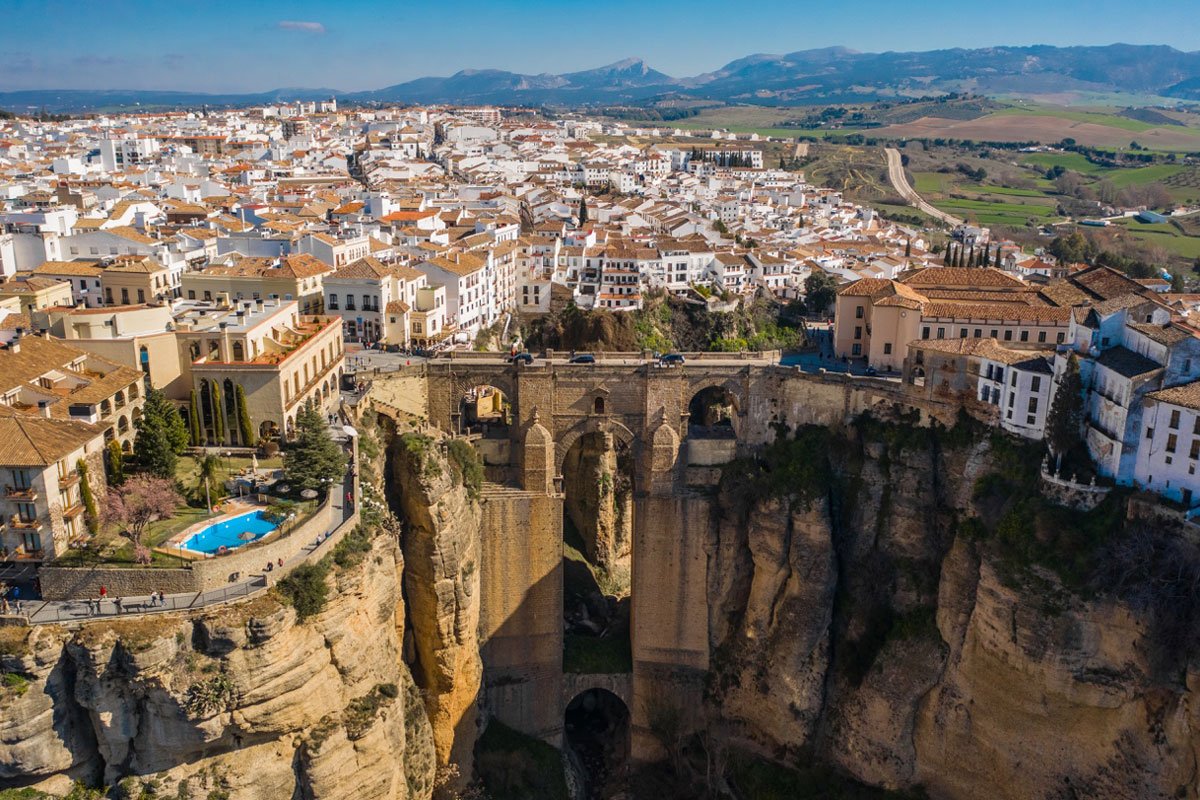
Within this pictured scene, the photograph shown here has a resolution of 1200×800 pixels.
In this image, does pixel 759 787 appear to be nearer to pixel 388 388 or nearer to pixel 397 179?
pixel 388 388

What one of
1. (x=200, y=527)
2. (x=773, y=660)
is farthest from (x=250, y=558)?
(x=773, y=660)

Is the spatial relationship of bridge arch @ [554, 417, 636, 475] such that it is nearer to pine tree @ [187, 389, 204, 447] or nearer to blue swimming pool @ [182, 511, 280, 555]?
pine tree @ [187, 389, 204, 447]

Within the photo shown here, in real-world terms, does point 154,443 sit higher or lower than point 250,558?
higher

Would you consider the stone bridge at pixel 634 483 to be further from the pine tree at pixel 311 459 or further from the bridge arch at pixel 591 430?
the pine tree at pixel 311 459

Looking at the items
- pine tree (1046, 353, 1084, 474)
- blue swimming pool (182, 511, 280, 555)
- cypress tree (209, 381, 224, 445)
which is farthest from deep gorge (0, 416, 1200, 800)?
cypress tree (209, 381, 224, 445)

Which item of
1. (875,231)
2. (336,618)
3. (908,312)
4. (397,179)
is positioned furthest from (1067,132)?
(336,618)

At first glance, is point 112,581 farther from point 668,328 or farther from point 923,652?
point 668,328
